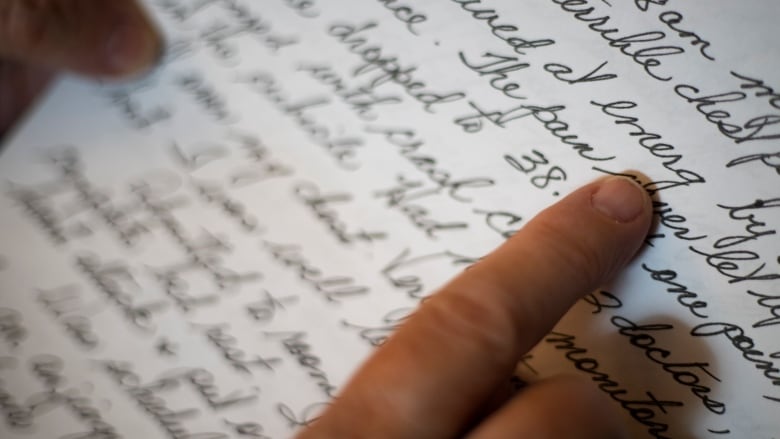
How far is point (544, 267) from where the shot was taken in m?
0.34

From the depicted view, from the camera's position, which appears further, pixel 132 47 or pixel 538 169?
pixel 132 47

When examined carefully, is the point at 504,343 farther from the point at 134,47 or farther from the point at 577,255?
the point at 134,47

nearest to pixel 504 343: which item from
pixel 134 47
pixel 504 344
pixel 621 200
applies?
pixel 504 344

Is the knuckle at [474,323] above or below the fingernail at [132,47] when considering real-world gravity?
below

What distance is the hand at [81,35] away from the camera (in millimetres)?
481

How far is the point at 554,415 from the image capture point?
32cm

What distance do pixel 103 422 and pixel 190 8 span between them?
0.34 metres

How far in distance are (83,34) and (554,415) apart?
45cm

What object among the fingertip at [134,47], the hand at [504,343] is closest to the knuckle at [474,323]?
the hand at [504,343]

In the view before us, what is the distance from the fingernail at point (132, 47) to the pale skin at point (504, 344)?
0.99 ft

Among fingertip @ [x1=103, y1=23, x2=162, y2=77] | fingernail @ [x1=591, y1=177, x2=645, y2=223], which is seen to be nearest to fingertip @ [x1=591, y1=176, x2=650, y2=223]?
fingernail @ [x1=591, y1=177, x2=645, y2=223]

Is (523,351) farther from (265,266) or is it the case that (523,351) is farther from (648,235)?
(265,266)

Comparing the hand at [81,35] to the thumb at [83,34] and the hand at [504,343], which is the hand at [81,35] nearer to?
the thumb at [83,34]

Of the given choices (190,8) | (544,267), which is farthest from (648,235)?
(190,8)
